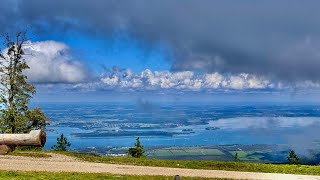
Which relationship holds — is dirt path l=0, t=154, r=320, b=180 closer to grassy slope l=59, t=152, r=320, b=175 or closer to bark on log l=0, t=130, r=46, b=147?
grassy slope l=59, t=152, r=320, b=175

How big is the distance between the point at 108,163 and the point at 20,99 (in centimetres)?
2144

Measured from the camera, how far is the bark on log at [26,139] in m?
7.75

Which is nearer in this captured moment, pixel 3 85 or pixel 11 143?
pixel 11 143

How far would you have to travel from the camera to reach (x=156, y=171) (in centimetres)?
3116

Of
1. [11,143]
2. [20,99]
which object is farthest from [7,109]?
[11,143]

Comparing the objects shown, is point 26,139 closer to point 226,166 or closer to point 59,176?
point 59,176

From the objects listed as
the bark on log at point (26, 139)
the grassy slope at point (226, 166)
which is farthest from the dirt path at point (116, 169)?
the bark on log at point (26, 139)

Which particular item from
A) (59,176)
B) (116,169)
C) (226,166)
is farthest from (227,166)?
(59,176)

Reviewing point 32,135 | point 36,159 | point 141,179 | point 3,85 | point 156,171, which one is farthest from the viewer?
point 3,85

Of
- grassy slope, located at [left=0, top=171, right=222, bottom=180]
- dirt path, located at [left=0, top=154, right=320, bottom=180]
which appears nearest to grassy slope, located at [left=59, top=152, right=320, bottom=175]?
dirt path, located at [left=0, top=154, right=320, bottom=180]

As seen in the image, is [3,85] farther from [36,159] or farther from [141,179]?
[141,179]

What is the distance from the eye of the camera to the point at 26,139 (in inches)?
307

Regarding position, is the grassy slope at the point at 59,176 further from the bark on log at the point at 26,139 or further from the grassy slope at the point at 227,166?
the bark on log at the point at 26,139

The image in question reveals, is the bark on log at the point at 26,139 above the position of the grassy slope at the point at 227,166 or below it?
above
